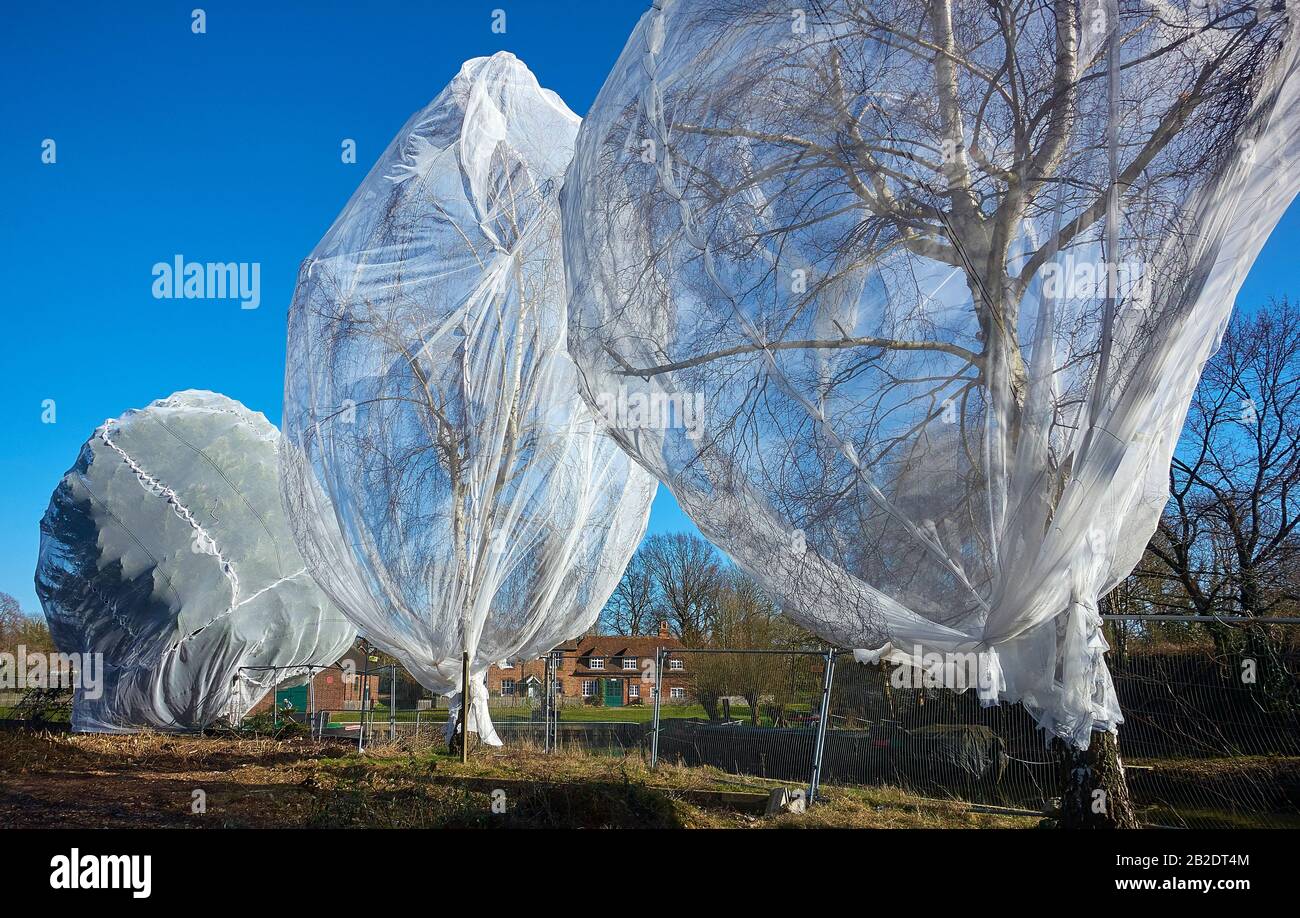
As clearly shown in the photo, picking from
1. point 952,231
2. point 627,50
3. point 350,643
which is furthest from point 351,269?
point 350,643

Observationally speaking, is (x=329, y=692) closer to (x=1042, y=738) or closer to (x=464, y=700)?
(x=464, y=700)

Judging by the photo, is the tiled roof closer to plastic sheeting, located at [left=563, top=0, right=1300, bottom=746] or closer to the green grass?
the green grass

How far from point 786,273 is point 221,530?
49.0 ft

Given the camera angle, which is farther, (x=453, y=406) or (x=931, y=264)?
(x=453, y=406)

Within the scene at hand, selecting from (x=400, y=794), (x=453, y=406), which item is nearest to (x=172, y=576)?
(x=453, y=406)

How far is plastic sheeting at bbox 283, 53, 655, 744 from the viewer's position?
34.5ft

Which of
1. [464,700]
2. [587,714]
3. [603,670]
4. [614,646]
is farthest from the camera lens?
[614,646]

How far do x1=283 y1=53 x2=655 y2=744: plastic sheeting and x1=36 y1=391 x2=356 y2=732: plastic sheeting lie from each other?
6659 millimetres

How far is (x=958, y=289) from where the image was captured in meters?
5.36

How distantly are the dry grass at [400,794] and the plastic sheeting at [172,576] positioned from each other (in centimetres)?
322

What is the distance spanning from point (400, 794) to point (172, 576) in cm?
1026

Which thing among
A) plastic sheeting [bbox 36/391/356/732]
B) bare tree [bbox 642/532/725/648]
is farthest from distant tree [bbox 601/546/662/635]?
plastic sheeting [bbox 36/391/356/732]

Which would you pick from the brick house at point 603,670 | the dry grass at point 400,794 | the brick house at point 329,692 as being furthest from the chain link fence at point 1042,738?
the brick house at point 603,670

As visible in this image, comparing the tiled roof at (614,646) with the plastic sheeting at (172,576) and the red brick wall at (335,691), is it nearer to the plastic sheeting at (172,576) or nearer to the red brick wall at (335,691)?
the red brick wall at (335,691)
